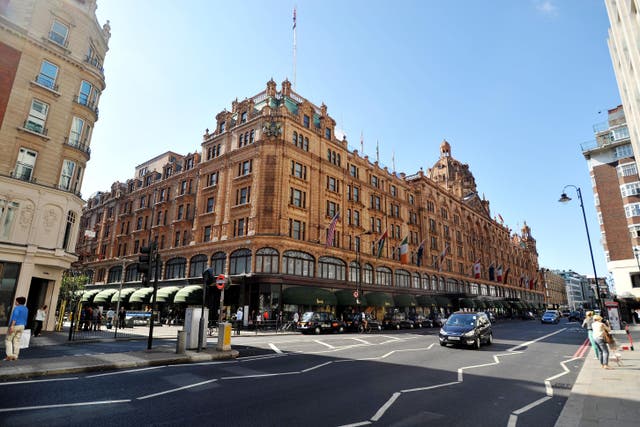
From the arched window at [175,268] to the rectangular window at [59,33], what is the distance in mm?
24855

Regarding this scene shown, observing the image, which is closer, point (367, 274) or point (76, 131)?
point (76, 131)

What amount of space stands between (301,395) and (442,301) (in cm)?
5164

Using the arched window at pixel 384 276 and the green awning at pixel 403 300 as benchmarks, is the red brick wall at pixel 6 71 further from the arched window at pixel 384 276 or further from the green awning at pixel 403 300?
the green awning at pixel 403 300

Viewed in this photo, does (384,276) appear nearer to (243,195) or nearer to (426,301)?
(426,301)

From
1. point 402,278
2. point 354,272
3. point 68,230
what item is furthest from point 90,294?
point 402,278

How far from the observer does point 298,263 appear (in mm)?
36219

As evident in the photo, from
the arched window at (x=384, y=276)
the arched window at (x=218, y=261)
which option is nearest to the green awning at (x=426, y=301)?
the arched window at (x=384, y=276)

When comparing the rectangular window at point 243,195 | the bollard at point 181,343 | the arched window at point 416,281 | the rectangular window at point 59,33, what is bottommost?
the bollard at point 181,343

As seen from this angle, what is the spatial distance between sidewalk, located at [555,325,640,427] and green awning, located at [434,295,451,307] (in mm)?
43236

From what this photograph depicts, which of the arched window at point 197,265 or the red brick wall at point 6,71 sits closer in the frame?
the red brick wall at point 6,71

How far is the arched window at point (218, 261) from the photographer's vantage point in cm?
3720

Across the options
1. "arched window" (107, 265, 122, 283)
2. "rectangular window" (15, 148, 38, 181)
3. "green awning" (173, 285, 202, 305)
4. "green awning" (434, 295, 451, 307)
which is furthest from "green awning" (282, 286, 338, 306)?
"arched window" (107, 265, 122, 283)

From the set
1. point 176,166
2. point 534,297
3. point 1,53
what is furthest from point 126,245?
point 534,297

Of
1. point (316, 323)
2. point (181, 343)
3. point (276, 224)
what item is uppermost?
point (276, 224)
